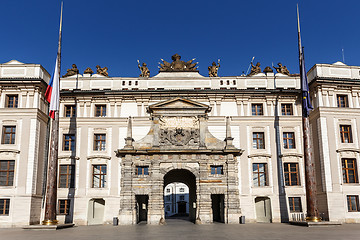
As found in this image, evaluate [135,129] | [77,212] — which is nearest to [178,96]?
[135,129]

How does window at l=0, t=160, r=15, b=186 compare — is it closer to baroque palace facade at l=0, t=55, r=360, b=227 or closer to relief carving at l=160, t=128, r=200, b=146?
baroque palace facade at l=0, t=55, r=360, b=227

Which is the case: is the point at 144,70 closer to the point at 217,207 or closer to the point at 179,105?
the point at 179,105

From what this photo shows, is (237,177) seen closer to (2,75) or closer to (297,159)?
(297,159)

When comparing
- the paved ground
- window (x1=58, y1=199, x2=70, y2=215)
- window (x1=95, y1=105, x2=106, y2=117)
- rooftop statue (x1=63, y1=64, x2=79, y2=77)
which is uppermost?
rooftop statue (x1=63, y1=64, x2=79, y2=77)

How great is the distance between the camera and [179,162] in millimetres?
33750

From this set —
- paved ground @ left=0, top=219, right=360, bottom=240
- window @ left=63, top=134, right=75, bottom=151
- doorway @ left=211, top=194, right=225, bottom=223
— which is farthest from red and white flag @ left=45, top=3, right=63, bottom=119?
doorway @ left=211, top=194, right=225, bottom=223

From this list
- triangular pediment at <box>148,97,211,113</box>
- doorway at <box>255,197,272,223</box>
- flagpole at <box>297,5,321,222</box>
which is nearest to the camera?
flagpole at <box>297,5,321,222</box>

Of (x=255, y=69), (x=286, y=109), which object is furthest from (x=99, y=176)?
(x=255, y=69)

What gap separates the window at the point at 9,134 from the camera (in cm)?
3212

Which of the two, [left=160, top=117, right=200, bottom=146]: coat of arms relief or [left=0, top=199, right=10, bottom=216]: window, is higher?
[left=160, top=117, right=200, bottom=146]: coat of arms relief

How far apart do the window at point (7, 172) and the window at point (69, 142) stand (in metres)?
5.26

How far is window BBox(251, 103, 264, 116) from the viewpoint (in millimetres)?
36344

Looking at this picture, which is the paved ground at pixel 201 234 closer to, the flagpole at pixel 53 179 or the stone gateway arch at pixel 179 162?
the flagpole at pixel 53 179

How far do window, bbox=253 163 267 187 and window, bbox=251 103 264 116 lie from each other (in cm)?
533
